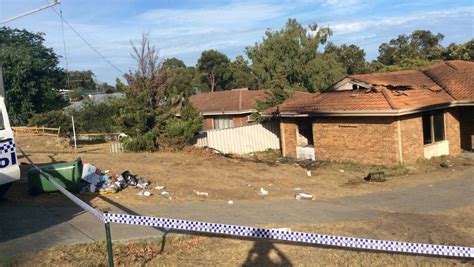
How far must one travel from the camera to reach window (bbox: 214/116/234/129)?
38.1 metres

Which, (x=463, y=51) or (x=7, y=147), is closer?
(x=7, y=147)

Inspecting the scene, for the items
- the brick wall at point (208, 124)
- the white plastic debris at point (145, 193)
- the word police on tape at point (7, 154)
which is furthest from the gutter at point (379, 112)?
the brick wall at point (208, 124)

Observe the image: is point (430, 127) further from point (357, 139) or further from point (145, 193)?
point (145, 193)

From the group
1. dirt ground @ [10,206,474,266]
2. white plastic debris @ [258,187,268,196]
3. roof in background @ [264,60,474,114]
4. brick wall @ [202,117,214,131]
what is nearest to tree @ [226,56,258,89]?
brick wall @ [202,117,214,131]

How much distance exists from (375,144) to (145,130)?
1072cm

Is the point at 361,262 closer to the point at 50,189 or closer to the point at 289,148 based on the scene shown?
the point at 50,189

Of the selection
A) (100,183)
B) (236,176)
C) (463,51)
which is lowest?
(236,176)

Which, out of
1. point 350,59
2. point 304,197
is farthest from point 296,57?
point 304,197

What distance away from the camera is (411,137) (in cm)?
1944

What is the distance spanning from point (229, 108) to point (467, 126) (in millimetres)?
19041

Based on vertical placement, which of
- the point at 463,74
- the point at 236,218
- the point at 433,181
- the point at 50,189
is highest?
the point at 463,74

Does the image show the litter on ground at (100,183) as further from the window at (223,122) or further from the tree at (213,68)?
the tree at (213,68)

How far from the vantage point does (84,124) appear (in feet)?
149

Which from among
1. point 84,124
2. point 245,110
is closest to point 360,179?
point 245,110
